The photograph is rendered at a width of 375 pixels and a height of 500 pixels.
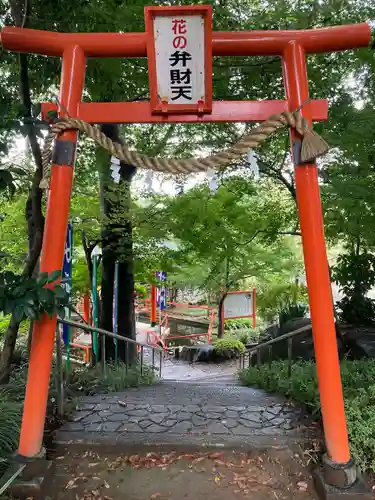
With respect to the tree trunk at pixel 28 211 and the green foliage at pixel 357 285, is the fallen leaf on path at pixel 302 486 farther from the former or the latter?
the green foliage at pixel 357 285

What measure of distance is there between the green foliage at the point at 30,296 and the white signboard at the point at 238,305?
13106 mm

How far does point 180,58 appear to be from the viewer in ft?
10.4

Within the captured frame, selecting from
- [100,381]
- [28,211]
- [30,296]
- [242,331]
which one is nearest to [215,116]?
[30,296]

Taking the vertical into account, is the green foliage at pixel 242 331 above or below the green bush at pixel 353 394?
above

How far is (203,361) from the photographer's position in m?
15.0

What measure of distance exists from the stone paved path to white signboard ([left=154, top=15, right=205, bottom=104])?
10.4 ft

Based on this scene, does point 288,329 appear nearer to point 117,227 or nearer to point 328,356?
point 117,227

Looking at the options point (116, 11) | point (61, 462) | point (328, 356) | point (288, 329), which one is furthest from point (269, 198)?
point (61, 462)

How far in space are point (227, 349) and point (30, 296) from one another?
498 inches

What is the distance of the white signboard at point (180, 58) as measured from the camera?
3057mm

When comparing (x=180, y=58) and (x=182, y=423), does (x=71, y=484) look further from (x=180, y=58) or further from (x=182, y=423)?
(x=180, y=58)

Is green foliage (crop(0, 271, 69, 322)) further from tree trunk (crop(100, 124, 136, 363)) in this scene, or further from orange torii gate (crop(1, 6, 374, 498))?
tree trunk (crop(100, 124, 136, 363))

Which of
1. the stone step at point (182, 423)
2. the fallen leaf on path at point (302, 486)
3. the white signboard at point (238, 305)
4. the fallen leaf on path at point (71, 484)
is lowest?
the fallen leaf on path at point (302, 486)

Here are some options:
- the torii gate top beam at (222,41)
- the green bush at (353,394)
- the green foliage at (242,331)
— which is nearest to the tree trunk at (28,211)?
the torii gate top beam at (222,41)
